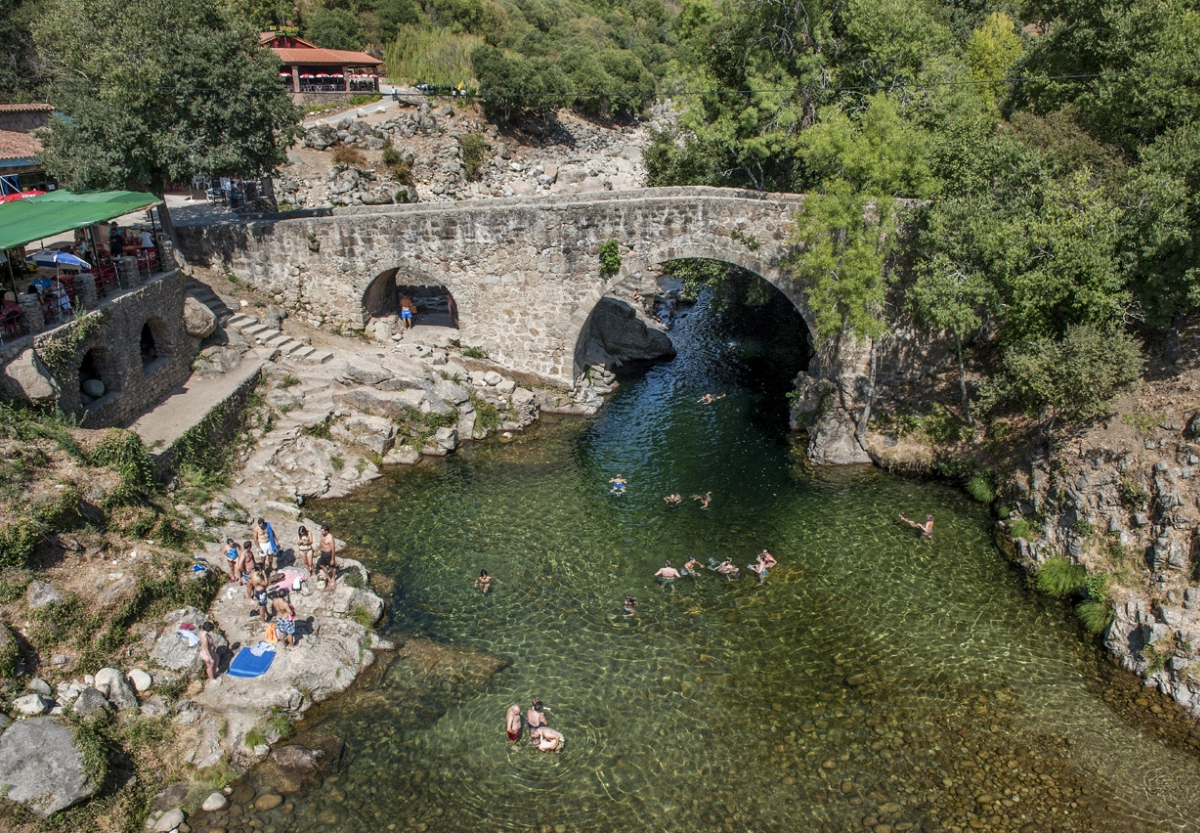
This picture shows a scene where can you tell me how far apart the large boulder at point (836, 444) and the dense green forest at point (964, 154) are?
3.11m

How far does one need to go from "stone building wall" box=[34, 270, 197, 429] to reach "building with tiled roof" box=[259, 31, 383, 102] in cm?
3135

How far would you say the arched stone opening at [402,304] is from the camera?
3362 cm

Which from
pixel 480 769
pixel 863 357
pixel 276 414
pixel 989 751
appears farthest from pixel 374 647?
pixel 863 357

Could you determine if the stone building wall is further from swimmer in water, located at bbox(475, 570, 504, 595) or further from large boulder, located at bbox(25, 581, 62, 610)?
swimmer in water, located at bbox(475, 570, 504, 595)

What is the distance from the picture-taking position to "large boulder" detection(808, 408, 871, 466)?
91.2ft

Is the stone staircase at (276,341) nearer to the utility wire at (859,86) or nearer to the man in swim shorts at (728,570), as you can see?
the utility wire at (859,86)

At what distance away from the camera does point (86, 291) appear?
947 inches

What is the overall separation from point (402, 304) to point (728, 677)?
22800mm

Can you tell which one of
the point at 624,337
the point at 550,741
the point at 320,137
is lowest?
the point at 550,741

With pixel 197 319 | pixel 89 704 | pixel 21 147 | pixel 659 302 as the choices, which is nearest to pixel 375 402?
pixel 197 319

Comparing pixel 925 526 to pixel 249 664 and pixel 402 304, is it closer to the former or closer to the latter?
pixel 249 664

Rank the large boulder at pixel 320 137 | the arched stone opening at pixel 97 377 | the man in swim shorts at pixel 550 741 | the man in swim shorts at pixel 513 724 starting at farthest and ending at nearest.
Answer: the large boulder at pixel 320 137
the arched stone opening at pixel 97 377
the man in swim shorts at pixel 513 724
the man in swim shorts at pixel 550 741

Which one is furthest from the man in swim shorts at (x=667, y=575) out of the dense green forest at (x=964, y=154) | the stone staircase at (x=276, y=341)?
the stone staircase at (x=276, y=341)

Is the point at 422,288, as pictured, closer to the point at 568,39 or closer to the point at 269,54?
the point at 269,54
